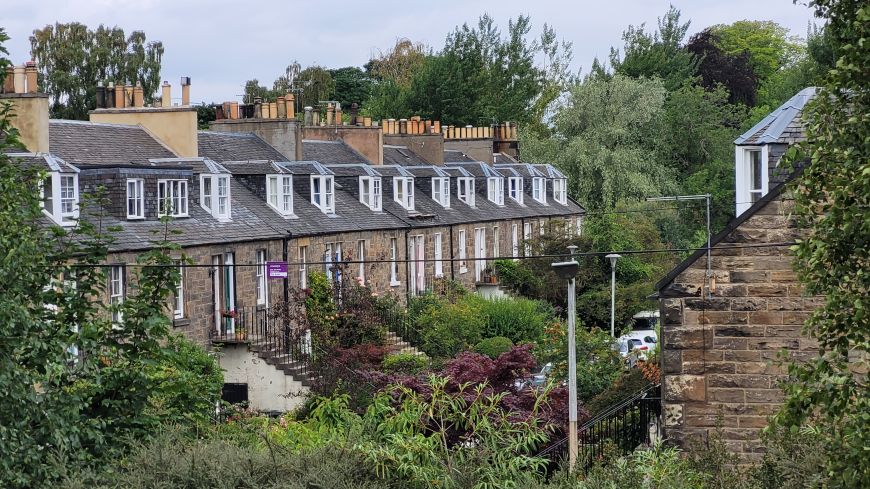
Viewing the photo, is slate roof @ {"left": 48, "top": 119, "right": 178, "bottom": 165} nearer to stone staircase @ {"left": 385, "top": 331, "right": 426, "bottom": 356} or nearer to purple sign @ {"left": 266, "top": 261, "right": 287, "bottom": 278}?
purple sign @ {"left": 266, "top": 261, "right": 287, "bottom": 278}

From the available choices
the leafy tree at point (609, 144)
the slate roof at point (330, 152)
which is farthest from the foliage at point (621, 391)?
the leafy tree at point (609, 144)

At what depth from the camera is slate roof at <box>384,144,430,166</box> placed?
183ft

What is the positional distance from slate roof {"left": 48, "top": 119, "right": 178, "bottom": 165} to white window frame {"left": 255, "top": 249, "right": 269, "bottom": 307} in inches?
151

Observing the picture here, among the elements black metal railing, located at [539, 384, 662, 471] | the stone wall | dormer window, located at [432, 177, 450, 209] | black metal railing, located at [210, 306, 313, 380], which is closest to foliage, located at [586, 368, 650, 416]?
black metal railing, located at [539, 384, 662, 471]

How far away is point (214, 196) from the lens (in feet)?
121

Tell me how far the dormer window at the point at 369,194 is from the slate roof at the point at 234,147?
3.40 metres

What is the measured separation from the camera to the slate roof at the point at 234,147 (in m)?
42.2

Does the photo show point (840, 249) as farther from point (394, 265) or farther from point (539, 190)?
point (539, 190)

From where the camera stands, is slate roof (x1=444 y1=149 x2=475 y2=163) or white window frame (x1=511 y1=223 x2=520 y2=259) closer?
white window frame (x1=511 y1=223 x2=520 y2=259)

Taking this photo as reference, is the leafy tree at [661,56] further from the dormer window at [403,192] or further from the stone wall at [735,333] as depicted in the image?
the stone wall at [735,333]

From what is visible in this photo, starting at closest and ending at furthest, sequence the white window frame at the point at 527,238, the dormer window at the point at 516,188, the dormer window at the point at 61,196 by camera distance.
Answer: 1. the dormer window at the point at 61,196
2. the white window frame at the point at 527,238
3. the dormer window at the point at 516,188

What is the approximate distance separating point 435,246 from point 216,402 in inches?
869

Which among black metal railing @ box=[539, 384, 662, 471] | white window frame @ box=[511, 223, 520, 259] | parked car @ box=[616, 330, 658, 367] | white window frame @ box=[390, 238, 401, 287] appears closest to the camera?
black metal railing @ box=[539, 384, 662, 471]

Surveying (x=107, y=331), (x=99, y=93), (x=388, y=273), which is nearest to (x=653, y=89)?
(x=388, y=273)
